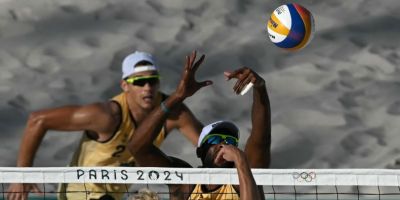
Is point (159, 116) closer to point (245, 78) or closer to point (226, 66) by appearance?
point (245, 78)

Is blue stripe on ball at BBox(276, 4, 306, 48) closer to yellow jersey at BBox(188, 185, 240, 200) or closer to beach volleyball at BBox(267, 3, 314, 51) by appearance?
beach volleyball at BBox(267, 3, 314, 51)

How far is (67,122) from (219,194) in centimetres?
145

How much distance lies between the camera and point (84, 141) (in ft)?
26.7

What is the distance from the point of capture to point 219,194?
691cm

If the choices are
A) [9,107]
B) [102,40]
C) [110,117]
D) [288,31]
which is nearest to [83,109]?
[110,117]

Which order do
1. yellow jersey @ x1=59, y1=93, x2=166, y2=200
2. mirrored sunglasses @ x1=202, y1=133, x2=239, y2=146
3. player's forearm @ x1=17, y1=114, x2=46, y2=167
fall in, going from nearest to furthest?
mirrored sunglasses @ x1=202, y1=133, x2=239, y2=146, player's forearm @ x1=17, y1=114, x2=46, y2=167, yellow jersey @ x1=59, y1=93, x2=166, y2=200

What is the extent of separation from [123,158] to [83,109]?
1.51 ft

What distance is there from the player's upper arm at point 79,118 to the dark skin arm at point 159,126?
0.57 metres

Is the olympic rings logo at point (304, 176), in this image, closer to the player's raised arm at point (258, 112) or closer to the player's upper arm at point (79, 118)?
the player's raised arm at point (258, 112)

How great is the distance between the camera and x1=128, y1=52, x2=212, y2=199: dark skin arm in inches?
277

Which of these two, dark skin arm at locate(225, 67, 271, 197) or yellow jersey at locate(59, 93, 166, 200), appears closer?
dark skin arm at locate(225, 67, 271, 197)

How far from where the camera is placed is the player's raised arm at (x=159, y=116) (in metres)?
7.04

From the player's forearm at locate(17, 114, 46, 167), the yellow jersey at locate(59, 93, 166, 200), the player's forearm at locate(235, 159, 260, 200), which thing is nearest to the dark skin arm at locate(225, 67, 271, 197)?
the player's forearm at locate(235, 159, 260, 200)

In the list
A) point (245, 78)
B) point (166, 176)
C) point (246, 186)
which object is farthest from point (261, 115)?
point (246, 186)
